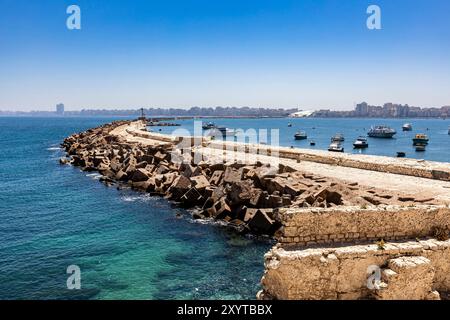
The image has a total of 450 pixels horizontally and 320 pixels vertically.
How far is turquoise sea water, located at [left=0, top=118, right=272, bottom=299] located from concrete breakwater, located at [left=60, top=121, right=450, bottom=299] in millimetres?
1754

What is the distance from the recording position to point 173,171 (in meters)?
26.6

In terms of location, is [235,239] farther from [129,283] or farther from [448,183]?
[448,183]

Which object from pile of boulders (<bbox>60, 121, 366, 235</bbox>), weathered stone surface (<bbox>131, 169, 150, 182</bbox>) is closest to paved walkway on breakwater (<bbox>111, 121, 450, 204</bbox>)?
pile of boulders (<bbox>60, 121, 366, 235</bbox>)

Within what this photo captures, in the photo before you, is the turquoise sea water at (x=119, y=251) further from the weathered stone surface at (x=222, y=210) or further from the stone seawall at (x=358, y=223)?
the stone seawall at (x=358, y=223)

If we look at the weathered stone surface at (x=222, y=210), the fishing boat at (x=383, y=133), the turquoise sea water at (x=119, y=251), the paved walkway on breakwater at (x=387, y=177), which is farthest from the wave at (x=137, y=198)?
the fishing boat at (x=383, y=133)

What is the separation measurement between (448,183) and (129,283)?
15969 mm

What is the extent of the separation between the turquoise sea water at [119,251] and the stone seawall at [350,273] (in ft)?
12.1

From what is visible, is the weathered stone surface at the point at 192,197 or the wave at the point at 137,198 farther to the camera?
the wave at the point at 137,198

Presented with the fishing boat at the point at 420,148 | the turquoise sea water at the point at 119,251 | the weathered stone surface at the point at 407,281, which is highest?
the fishing boat at the point at 420,148

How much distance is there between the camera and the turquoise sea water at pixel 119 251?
449 inches

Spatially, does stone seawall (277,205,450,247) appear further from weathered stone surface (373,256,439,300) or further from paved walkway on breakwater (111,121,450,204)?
paved walkway on breakwater (111,121,450,204)

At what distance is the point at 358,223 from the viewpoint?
8609 millimetres

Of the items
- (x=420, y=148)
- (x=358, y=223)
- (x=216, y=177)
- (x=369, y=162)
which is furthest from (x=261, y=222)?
(x=420, y=148)
